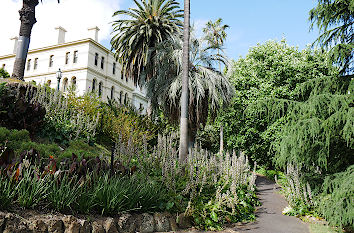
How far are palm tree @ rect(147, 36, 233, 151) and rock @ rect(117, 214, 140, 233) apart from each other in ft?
21.1

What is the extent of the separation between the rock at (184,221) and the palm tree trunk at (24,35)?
9828mm

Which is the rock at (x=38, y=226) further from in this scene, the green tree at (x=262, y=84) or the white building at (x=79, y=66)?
the white building at (x=79, y=66)

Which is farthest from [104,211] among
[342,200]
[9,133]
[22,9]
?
[22,9]

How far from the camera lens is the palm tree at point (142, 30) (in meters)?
16.2

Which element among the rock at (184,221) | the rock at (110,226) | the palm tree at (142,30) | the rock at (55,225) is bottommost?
the rock at (184,221)

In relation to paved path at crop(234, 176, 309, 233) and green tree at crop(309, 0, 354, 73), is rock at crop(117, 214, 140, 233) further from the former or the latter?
green tree at crop(309, 0, 354, 73)

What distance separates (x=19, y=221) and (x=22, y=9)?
11234 millimetres

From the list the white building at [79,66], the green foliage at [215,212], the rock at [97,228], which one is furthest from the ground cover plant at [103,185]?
the white building at [79,66]

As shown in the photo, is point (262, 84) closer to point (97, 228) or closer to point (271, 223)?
point (271, 223)

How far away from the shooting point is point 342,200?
448cm

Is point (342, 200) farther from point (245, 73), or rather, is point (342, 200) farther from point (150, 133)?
point (245, 73)

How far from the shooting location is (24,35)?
443 inches

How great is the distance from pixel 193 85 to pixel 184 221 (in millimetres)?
6291

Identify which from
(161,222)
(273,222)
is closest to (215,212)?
(161,222)
